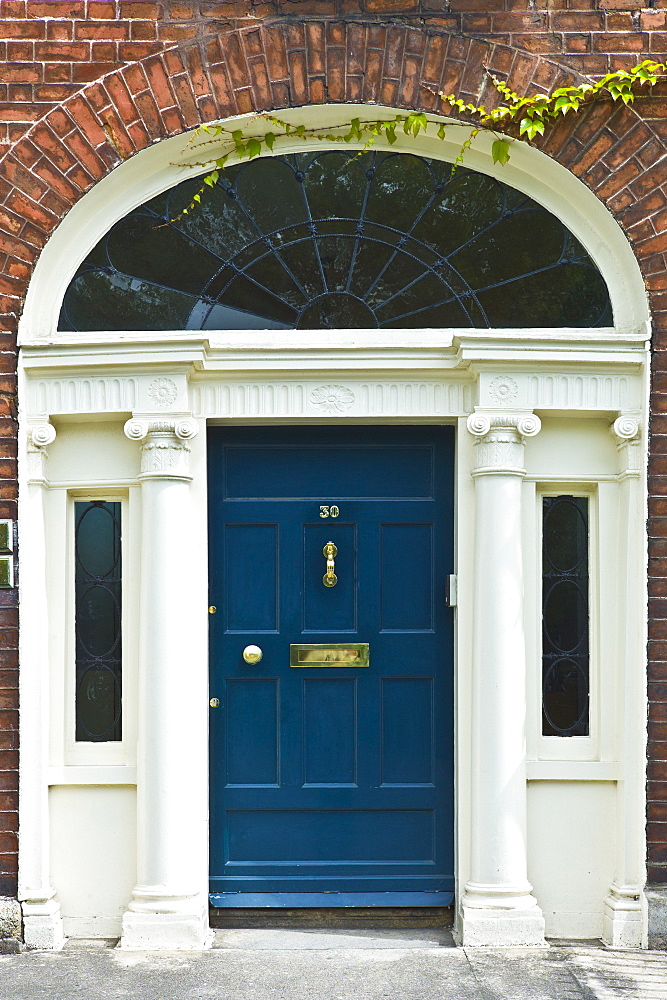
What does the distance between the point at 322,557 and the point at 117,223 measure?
182 cm

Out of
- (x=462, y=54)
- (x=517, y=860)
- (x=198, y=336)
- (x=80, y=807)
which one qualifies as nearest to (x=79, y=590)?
(x=80, y=807)

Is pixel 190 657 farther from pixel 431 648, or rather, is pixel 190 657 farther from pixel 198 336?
pixel 198 336

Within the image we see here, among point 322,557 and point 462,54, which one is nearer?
point 462,54

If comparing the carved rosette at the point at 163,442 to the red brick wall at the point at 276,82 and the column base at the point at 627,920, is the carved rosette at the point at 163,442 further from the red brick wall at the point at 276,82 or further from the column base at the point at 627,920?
the column base at the point at 627,920

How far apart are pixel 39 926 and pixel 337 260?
128 inches

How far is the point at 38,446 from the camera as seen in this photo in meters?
4.52

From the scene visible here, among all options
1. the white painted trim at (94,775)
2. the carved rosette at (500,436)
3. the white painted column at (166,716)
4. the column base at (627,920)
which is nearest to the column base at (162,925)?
the white painted column at (166,716)

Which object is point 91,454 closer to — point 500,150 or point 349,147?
point 349,147

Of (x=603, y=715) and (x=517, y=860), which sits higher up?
(x=603, y=715)

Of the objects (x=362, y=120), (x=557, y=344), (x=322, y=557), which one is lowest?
(x=322, y=557)

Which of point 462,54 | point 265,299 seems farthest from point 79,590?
point 462,54

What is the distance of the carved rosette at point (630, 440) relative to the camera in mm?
4492

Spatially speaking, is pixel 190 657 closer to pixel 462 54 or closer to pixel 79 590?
pixel 79 590

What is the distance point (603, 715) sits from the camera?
4.57 m
